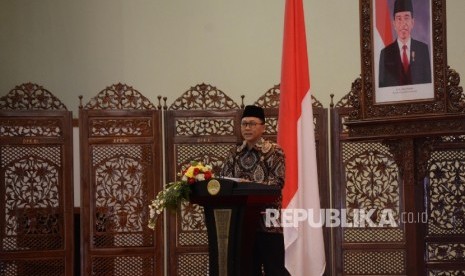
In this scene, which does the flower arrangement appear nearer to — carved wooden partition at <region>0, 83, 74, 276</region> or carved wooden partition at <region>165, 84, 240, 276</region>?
carved wooden partition at <region>165, 84, 240, 276</region>

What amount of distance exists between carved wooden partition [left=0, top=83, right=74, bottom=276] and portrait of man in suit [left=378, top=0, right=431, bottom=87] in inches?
112

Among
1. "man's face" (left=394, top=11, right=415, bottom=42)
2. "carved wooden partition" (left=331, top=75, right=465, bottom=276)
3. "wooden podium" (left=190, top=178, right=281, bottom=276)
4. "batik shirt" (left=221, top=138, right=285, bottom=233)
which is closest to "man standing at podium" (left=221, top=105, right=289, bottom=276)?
"batik shirt" (left=221, top=138, right=285, bottom=233)

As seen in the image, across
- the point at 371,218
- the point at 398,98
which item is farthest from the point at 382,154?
the point at 398,98

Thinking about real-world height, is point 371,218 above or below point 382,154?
below

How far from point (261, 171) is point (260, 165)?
1.6 inches

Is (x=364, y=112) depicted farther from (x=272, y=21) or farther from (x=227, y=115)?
(x=272, y=21)

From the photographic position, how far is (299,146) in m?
5.33

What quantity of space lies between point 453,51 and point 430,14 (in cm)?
340

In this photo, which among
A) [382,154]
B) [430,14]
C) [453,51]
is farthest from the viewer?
[453,51]

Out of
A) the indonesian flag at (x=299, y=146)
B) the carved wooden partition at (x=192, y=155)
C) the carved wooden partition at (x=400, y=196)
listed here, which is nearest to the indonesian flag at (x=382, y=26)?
the carved wooden partition at (x=400, y=196)

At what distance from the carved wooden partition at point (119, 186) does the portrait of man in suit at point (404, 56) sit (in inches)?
92.7

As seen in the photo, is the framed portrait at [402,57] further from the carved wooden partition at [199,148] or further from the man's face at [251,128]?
the carved wooden partition at [199,148]

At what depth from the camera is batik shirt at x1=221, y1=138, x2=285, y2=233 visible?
5.00m

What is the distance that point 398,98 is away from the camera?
14.9ft
